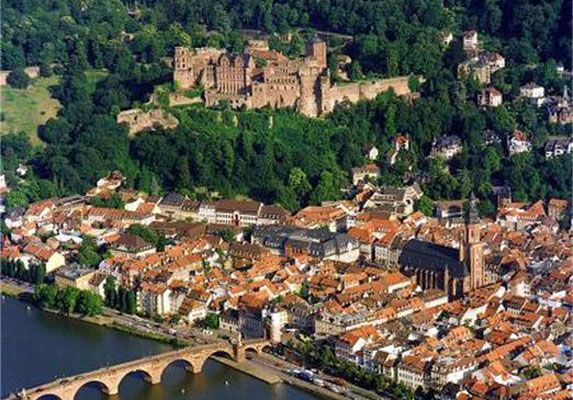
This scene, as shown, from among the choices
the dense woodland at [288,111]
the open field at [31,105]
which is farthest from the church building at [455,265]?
the open field at [31,105]

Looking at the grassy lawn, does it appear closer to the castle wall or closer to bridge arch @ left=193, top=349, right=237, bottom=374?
the castle wall

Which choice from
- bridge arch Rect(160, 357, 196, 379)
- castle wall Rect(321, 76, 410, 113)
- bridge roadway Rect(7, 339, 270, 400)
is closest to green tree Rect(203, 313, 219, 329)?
bridge roadway Rect(7, 339, 270, 400)

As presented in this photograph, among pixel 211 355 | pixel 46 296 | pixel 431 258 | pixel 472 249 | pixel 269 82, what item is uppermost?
pixel 269 82

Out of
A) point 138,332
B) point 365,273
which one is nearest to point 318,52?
point 365,273

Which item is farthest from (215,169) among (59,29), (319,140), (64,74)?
(59,29)

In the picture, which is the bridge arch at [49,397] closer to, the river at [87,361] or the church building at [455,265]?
the river at [87,361]

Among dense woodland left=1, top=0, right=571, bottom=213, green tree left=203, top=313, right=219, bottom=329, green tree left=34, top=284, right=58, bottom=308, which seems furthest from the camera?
dense woodland left=1, top=0, right=571, bottom=213

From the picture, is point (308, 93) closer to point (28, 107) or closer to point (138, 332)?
point (28, 107)
